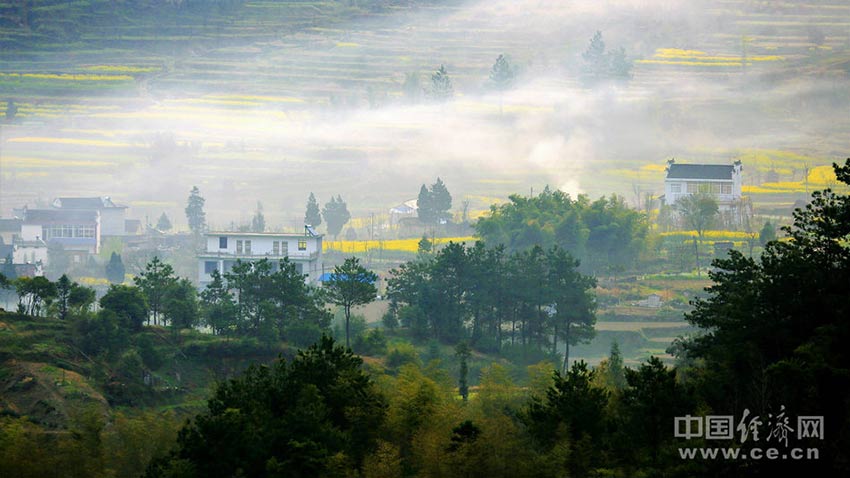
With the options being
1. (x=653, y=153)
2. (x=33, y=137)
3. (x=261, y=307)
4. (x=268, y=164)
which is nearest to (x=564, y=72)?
(x=653, y=153)

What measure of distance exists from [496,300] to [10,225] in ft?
162

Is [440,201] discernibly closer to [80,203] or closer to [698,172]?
[698,172]

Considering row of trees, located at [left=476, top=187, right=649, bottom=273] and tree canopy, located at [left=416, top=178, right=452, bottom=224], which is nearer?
row of trees, located at [left=476, top=187, right=649, bottom=273]

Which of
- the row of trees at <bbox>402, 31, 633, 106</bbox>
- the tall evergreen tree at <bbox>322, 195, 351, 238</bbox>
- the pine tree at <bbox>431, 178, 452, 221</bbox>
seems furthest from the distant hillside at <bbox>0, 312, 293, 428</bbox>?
the row of trees at <bbox>402, 31, 633, 106</bbox>

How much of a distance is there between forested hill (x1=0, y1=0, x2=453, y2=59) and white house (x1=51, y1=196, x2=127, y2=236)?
4528 centimetres

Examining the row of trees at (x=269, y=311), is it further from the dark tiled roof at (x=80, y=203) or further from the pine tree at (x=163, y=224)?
the pine tree at (x=163, y=224)

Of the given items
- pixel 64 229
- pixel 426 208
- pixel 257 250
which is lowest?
pixel 257 250

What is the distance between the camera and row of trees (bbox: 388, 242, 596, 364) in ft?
168

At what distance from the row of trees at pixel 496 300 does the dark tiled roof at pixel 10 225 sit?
145ft

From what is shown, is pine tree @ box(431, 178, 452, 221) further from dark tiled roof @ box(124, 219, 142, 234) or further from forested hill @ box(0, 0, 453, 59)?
forested hill @ box(0, 0, 453, 59)

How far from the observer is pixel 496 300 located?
5200cm

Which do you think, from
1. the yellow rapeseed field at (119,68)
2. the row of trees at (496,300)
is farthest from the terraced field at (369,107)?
the row of trees at (496,300)

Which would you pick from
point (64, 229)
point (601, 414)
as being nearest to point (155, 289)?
point (601, 414)

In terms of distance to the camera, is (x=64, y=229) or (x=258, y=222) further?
(x=258, y=222)
